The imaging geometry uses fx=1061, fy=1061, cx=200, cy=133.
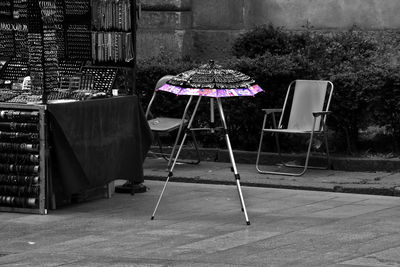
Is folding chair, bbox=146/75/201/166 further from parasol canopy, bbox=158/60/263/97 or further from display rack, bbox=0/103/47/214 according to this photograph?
parasol canopy, bbox=158/60/263/97

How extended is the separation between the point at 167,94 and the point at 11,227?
15.5 ft

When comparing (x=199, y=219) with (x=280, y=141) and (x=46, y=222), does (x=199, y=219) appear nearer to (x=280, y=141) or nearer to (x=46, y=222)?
(x=46, y=222)

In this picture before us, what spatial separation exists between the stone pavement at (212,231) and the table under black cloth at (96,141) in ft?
1.07

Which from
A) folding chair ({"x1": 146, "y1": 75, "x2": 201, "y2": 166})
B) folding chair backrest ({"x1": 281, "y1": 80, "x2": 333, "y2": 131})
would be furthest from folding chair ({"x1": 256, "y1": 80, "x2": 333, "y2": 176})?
Result: folding chair ({"x1": 146, "y1": 75, "x2": 201, "y2": 166})

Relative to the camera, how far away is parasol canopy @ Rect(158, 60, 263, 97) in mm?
9266

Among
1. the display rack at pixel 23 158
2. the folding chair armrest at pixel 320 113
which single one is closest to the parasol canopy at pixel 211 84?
the display rack at pixel 23 158

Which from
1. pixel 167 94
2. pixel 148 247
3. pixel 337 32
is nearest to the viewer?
pixel 148 247

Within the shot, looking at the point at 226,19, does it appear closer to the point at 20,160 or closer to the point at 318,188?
the point at 318,188

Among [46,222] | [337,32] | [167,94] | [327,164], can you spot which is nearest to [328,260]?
[46,222]

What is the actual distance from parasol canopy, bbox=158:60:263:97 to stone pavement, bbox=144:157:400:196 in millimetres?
2121

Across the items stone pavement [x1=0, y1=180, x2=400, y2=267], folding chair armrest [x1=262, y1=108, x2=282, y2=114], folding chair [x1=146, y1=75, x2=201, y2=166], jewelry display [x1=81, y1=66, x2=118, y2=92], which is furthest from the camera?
folding chair [x1=146, y1=75, x2=201, y2=166]

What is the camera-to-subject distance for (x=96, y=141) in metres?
10.3

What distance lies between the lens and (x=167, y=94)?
13.7 meters

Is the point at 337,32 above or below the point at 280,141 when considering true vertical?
above
